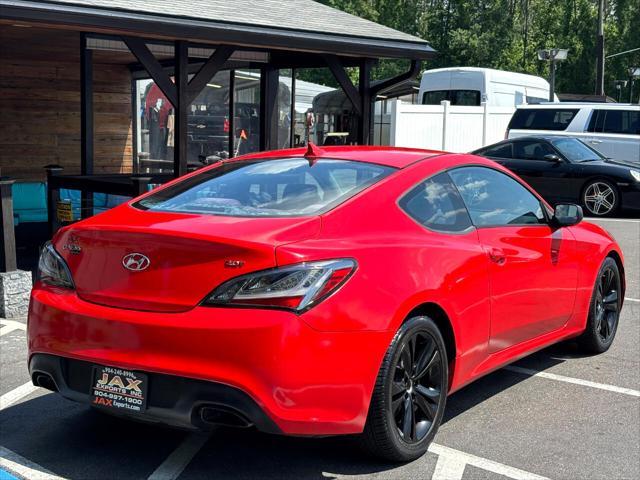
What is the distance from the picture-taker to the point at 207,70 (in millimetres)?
9836

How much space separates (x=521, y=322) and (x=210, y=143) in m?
13.3

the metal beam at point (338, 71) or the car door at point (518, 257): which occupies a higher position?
the metal beam at point (338, 71)

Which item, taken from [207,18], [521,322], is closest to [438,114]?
[207,18]

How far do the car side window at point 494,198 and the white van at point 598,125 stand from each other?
13281 mm

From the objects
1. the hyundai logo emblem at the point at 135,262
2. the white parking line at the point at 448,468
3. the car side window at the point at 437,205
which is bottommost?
the white parking line at the point at 448,468

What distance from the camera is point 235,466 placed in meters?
4.11

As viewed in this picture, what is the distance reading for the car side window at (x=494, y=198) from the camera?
195 inches

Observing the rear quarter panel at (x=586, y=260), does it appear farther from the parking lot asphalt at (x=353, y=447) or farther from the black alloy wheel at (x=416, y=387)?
the black alloy wheel at (x=416, y=387)


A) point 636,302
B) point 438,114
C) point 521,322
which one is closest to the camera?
point 521,322

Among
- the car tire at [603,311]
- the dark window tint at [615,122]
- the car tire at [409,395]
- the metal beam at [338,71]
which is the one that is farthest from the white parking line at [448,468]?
the dark window tint at [615,122]

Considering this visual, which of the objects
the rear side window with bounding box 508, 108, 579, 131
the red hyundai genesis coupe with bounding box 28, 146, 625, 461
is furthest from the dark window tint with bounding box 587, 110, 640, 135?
the red hyundai genesis coupe with bounding box 28, 146, 625, 461

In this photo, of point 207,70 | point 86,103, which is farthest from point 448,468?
point 86,103

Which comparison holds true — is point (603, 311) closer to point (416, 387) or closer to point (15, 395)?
point (416, 387)

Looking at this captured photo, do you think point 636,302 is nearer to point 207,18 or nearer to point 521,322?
point 521,322
